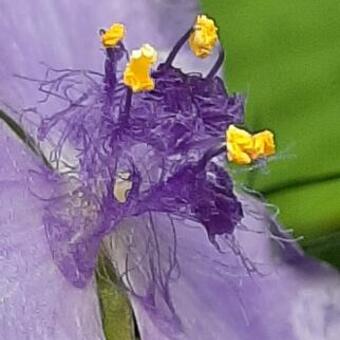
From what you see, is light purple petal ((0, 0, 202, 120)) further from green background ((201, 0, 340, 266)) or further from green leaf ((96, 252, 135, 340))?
green background ((201, 0, 340, 266))

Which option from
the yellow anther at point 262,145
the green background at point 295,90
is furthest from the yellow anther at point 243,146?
the green background at point 295,90

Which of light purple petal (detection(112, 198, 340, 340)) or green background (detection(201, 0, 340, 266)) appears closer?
light purple petal (detection(112, 198, 340, 340))

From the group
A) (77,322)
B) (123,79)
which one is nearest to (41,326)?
(77,322)

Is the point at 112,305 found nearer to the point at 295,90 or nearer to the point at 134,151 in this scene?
the point at 134,151

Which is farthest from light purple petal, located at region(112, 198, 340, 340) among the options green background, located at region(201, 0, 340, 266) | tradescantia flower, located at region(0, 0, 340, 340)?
green background, located at region(201, 0, 340, 266)

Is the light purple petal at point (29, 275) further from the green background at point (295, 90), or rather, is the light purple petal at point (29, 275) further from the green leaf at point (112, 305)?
the green background at point (295, 90)

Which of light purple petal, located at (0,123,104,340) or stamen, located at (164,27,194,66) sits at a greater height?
stamen, located at (164,27,194,66)

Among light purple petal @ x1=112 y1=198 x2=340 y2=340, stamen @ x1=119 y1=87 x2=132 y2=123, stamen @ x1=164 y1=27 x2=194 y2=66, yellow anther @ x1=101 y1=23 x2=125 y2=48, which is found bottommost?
light purple petal @ x1=112 y1=198 x2=340 y2=340
